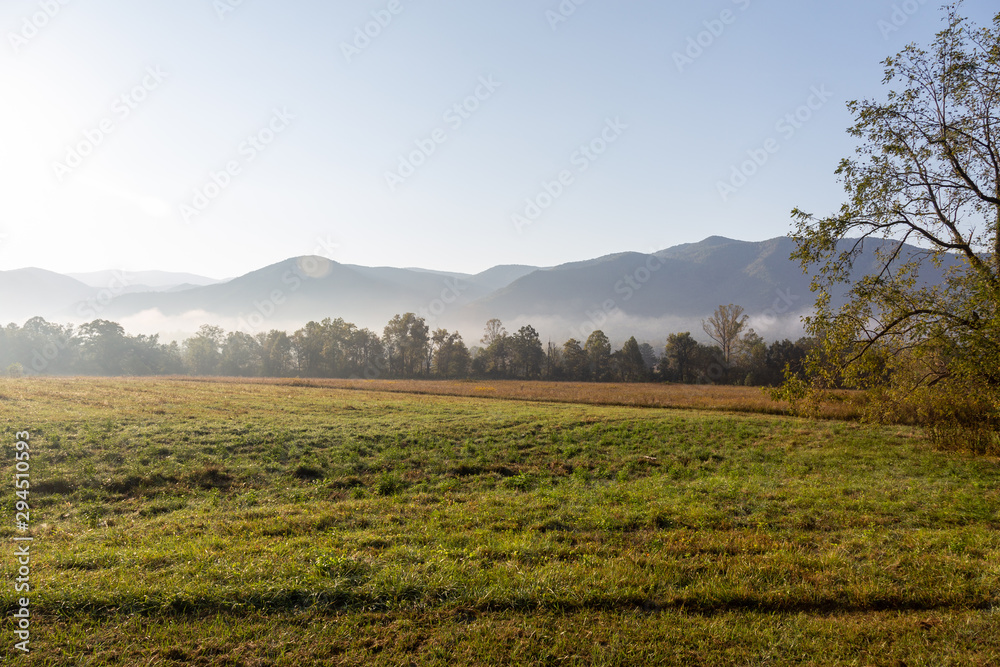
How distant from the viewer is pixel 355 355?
418 ft

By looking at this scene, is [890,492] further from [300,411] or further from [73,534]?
[300,411]

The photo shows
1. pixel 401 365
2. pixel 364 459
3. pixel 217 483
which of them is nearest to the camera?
pixel 217 483

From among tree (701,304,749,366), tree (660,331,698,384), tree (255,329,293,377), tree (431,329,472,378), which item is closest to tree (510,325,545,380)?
tree (431,329,472,378)

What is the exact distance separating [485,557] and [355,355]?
12524 cm

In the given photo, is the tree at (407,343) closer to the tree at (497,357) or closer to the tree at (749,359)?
the tree at (497,357)

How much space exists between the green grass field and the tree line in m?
96.9

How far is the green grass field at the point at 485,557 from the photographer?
20.2 ft

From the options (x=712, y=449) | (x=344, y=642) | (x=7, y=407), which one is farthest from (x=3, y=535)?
(x=712, y=449)

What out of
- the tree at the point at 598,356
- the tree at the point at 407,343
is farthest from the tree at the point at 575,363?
the tree at the point at 407,343

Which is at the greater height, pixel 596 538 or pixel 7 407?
pixel 7 407

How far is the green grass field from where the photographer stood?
20.2ft

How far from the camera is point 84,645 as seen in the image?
19.5 feet

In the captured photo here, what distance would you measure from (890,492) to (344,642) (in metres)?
16.5

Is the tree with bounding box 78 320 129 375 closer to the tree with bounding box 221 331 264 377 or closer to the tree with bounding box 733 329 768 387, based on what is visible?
the tree with bounding box 221 331 264 377
